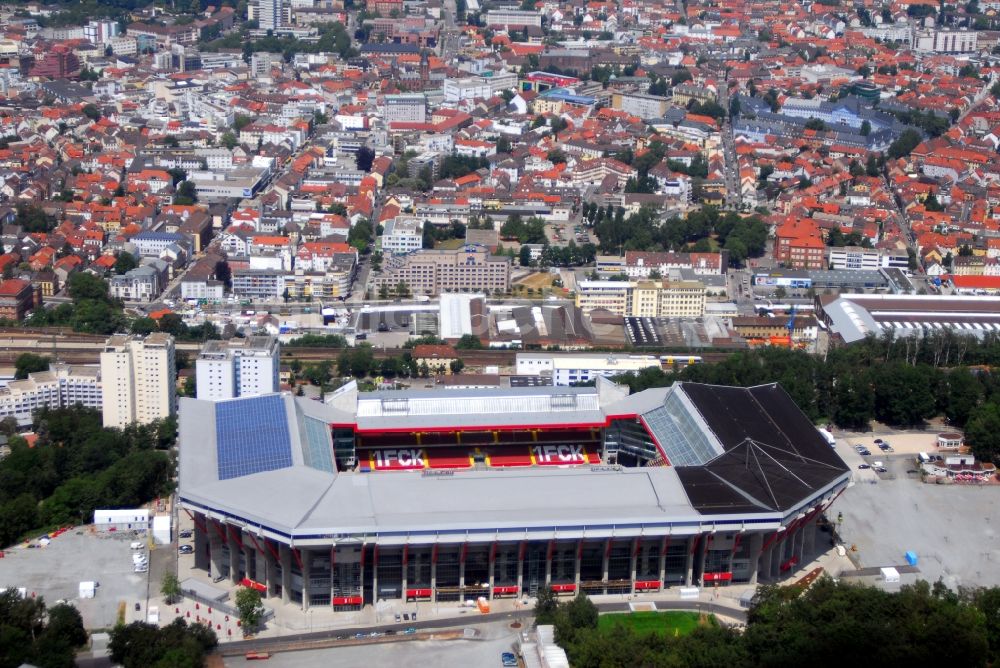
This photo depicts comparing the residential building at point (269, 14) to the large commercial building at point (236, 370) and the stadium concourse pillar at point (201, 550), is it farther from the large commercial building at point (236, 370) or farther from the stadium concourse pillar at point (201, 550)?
the stadium concourse pillar at point (201, 550)

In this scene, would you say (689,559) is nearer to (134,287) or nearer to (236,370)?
(236,370)

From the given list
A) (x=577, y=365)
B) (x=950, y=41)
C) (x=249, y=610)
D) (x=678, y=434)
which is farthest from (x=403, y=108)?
(x=249, y=610)

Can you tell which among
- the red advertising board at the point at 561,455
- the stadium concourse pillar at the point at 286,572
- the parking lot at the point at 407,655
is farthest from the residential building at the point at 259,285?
the parking lot at the point at 407,655

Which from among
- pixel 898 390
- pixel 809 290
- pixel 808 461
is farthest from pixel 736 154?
pixel 808 461

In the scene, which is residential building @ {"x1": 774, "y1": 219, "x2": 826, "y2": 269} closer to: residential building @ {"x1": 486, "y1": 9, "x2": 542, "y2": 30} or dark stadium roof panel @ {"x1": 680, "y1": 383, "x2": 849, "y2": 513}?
dark stadium roof panel @ {"x1": 680, "y1": 383, "x2": 849, "y2": 513}

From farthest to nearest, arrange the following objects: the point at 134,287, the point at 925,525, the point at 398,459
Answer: the point at 134,287 → the point at 398,459 → the point at 925,525

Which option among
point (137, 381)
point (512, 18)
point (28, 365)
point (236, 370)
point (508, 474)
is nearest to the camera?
point (508, 474)

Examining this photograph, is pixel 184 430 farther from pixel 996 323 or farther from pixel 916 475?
pixel 996 323
